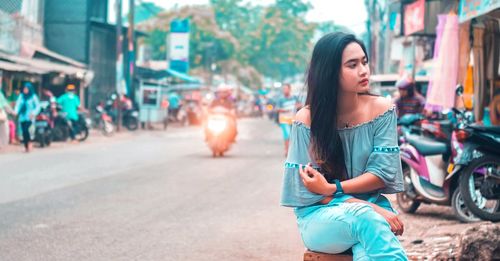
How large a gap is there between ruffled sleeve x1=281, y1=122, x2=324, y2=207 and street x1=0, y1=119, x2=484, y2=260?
8.29 ft

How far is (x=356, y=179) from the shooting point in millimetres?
3586

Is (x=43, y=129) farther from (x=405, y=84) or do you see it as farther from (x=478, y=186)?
(x=478, y=186)

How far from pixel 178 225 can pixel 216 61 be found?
194ft

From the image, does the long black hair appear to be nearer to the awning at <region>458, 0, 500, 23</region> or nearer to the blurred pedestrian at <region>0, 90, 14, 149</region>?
the awning at <region>458, 0, 500, 23</region>

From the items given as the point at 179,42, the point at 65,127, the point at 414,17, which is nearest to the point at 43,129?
the point at 65,127

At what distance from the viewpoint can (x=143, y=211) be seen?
29.3ft

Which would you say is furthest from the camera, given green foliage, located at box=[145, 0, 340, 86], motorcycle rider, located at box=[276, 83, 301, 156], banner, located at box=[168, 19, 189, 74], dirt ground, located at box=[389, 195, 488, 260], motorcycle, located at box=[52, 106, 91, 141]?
green foliage, located at box=[145, 0, 340, 86]

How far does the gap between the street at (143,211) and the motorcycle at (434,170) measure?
139 centimetres

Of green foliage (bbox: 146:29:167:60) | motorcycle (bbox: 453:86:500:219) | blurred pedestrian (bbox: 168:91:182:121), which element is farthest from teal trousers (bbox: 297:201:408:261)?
green foliage (bbox: 146:29:167:60)

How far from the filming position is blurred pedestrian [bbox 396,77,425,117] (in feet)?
38.2

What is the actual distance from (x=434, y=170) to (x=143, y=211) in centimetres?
309

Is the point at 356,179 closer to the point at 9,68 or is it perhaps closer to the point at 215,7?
the point at 9,68

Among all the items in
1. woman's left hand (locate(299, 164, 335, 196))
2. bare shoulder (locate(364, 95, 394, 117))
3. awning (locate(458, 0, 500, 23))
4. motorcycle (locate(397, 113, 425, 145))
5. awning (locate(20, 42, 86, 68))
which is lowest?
woman's left hand (locate(299, 164, 335, 196))

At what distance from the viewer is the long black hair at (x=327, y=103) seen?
360cm
